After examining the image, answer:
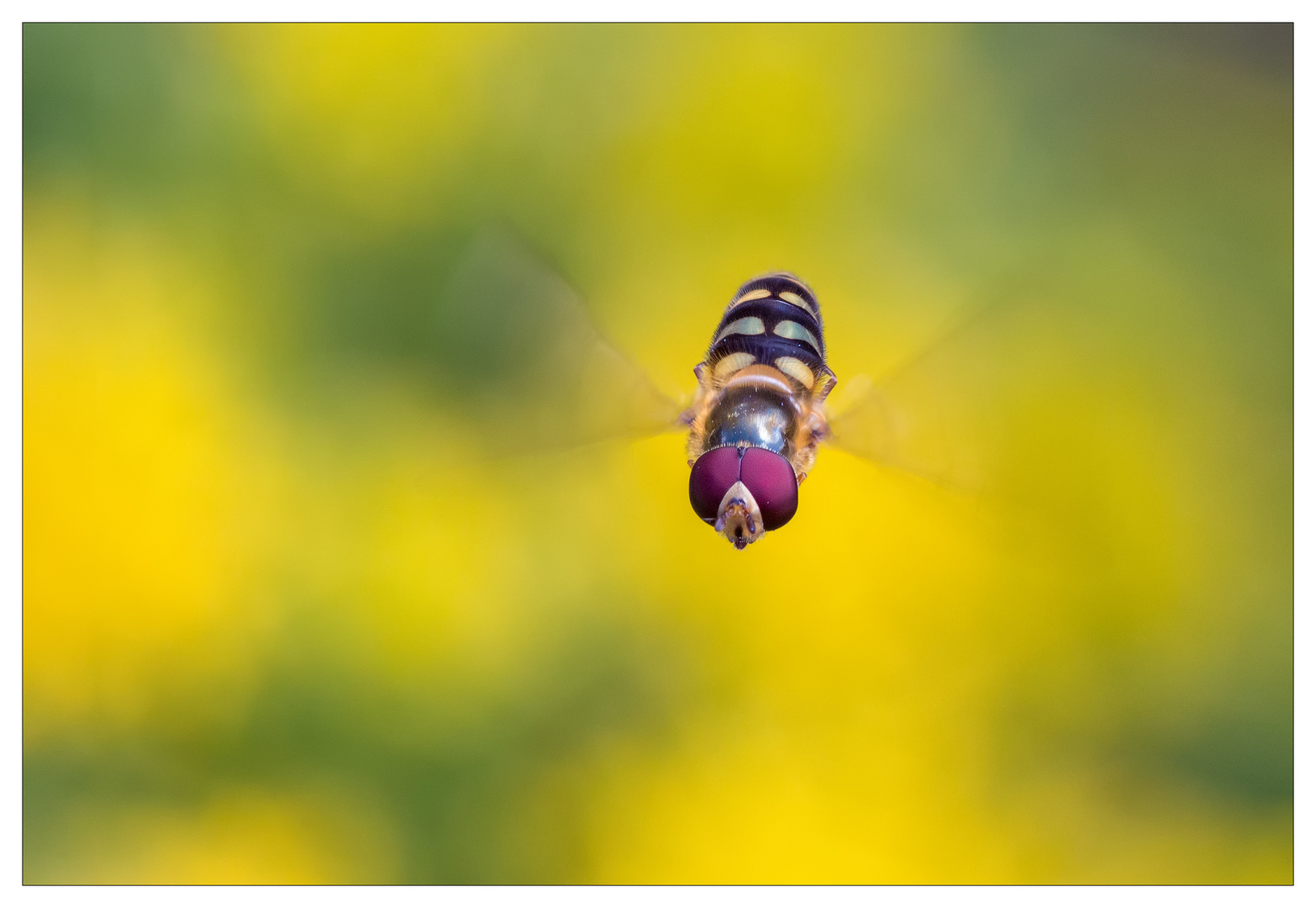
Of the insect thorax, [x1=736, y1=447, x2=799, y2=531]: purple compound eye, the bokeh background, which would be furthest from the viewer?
the bokeh background

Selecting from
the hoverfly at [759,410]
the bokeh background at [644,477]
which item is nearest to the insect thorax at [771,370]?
the hoverfly at [759,410]

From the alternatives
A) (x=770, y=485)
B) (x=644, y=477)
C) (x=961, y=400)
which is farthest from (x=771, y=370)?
(x=644, y=477)

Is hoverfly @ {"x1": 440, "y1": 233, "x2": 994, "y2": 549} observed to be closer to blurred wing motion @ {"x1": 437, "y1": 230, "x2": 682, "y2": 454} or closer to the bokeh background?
blurred wing motion @ {"x1": 437, "y1": 230, "x2": 682, "y2": 454}

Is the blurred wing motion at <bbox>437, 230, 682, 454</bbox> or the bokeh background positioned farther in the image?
the bokeh background

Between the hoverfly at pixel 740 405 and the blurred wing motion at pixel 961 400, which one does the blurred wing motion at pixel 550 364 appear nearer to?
the hoverfly at pixel 740 405

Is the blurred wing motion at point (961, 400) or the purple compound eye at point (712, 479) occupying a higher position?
the blurred wing motion at point (961, 400)

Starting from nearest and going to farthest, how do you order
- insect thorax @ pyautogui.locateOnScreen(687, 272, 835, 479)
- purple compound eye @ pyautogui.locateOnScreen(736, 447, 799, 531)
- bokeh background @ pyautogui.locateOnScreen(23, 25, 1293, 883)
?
purple compound eye @ pyautogui.locateOnScreen(736, 447, 799, 531) → insect thorax @ pyautogui.locateOnScreen(687, 272, 835, 479) → bokeh background @ pyautogui.locateOnScreen(23, 25, 1293, 883)

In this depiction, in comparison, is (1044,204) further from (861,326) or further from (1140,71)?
(861,326)

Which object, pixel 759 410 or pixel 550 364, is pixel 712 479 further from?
pixel 550 364

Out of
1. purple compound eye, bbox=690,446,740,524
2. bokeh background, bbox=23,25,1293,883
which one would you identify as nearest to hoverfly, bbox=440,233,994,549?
purple compound eye, bbox=690,446,740,524
